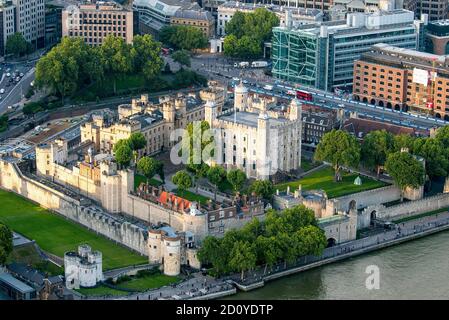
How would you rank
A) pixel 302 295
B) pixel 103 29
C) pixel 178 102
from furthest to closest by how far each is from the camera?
pixel 103 29, pixel 178 102, pixel 302 295

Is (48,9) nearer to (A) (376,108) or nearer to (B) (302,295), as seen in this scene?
(A) (376,108)

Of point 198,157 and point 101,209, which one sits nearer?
point 101,209

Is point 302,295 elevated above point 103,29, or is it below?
below

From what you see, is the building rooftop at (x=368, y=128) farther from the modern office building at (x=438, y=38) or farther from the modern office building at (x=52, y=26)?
the modern office building at (x=52, y=26)

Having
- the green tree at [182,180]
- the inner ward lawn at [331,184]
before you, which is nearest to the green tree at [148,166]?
the green tree at [182,180]

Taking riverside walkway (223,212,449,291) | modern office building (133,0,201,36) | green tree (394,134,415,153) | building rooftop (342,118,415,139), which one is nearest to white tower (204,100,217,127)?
building rooftop (342,118,415,139)

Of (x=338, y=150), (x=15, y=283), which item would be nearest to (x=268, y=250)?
(x=15, y=283)

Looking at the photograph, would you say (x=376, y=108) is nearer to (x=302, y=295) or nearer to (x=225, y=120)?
(x=225, y=120)

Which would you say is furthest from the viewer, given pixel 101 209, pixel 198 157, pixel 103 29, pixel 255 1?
pixel 255 1

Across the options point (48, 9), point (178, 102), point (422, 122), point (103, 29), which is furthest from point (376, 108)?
point (48, 9)
